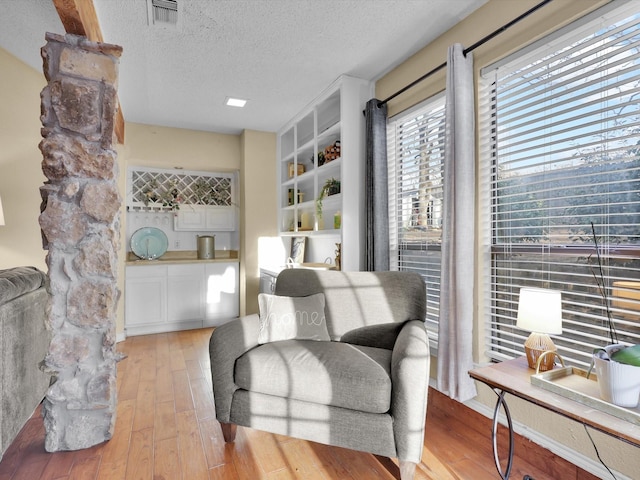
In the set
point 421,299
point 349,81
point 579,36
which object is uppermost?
point 349,81

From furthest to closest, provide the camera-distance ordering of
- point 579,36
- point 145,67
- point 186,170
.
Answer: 1. point 186,170
2. point 145,67
3. point 579,36

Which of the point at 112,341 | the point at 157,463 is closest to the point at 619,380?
the point at 157,463

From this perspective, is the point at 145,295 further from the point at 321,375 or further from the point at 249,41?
the point at 321,375

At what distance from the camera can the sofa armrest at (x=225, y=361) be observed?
6.16 feet

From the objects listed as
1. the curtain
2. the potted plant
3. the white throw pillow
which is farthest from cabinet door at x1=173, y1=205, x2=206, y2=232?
the potted plant

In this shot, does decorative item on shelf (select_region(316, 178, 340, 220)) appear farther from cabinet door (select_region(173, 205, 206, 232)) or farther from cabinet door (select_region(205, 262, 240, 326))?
cabinet door (select_region(173, 205, 206, 232))

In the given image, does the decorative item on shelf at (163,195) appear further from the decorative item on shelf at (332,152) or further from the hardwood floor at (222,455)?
the hardwood floor at (222,455)

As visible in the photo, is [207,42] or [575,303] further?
[207,42]

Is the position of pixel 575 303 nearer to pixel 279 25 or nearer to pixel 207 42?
pixel 279 25

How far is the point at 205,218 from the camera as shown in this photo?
16.4 ft

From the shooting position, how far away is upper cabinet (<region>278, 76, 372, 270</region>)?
314 cm

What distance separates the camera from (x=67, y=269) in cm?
190

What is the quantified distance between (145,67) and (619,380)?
3.59m

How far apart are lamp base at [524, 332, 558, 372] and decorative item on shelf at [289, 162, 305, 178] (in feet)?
10.2
